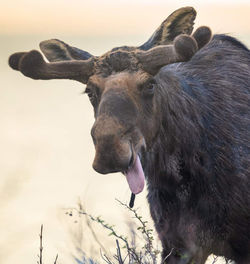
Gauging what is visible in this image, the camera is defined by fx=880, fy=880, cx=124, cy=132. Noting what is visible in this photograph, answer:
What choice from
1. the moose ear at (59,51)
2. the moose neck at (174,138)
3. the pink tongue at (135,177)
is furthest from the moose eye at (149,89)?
the moose ear at (59,51)

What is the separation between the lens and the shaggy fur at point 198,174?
731 cm

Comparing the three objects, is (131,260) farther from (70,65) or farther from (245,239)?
(70,65)

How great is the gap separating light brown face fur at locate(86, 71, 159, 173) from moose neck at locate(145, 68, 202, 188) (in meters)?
0.23

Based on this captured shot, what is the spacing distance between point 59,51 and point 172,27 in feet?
3.38

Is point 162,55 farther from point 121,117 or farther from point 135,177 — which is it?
point 135,177

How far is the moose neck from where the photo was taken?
7199mm

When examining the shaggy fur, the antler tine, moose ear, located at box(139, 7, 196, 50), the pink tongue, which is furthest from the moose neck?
the antler tine

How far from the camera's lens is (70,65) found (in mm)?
7156

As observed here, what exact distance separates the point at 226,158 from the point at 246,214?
0.50 metres

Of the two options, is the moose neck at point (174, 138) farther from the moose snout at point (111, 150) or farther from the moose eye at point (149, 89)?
the moose snout at point (111, 150)

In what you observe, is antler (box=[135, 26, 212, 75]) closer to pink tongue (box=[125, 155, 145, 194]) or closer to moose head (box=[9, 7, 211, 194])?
moose head (box=[9, 7, 211, 194])

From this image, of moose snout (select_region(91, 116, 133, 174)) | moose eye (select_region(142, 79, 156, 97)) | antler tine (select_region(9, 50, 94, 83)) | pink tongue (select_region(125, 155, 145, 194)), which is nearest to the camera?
moose snout (select_region(91, 116, 133, 174))

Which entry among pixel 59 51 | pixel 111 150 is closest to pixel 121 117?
pixel 111 150

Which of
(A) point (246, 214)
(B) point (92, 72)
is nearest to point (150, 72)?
(B) point (92, 72)
